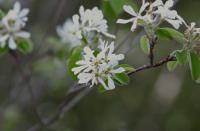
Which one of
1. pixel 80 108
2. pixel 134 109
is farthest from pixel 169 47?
pixel 80 108

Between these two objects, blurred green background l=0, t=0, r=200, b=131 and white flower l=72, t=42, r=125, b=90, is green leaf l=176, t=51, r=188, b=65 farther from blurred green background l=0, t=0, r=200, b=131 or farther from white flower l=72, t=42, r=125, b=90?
blurred green background l=0, t=0, r=200, b=131

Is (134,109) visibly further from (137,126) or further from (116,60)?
(116,60)

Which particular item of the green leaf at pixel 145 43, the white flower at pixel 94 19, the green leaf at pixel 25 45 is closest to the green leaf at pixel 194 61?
the green leaf at pixel 145 43

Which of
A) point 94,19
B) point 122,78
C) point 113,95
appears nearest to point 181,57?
point 122,78

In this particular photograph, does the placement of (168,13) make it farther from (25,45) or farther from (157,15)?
(25,45)

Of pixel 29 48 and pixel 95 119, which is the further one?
pixel 95 119

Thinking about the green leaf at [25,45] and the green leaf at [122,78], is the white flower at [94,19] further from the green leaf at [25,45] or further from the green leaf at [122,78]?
the green leaf at [25,45]

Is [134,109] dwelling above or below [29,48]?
below
